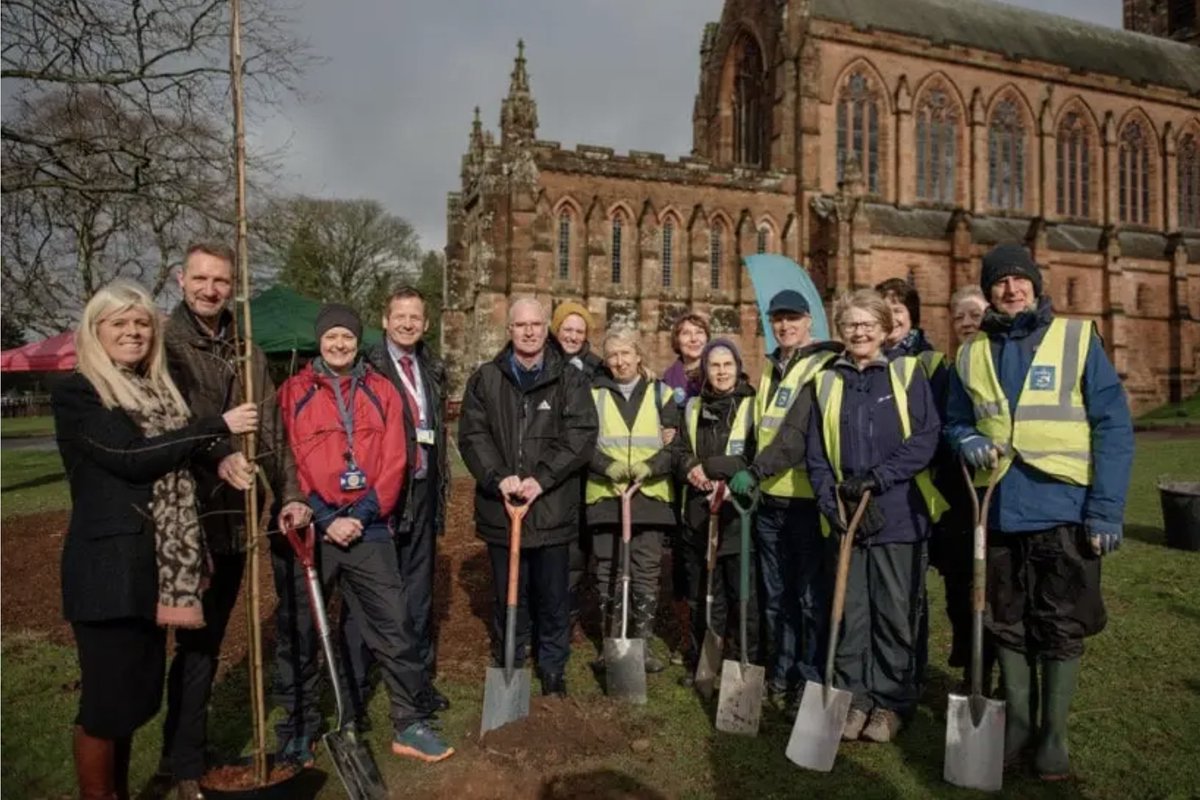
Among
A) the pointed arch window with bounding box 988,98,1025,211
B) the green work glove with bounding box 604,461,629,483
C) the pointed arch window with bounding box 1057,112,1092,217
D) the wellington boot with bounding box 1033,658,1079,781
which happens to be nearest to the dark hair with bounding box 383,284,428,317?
the green work glove with bounding box 604,461,629,483

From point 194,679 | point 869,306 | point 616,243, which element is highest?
point 616,243

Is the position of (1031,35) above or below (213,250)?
above

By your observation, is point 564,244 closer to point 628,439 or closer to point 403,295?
point 628,439

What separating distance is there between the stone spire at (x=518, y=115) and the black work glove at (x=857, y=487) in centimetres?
2741

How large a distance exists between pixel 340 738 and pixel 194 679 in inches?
29.9

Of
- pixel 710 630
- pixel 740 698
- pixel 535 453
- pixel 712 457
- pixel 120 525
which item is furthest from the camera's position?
pixel 710 630

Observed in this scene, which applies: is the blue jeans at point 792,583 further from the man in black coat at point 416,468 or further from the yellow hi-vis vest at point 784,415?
the man in black coat at point 416,468

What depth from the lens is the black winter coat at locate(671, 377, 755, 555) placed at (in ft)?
17.7

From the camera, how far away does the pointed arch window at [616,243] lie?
3109 cm

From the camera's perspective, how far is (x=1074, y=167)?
39.6 m

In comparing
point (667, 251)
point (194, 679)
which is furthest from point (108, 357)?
point (667, 251)

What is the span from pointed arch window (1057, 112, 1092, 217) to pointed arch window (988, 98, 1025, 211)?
2.32m

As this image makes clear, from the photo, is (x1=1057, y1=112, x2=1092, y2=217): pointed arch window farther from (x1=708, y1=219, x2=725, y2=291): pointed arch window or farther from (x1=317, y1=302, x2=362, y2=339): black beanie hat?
(x1=317, y1=302, x2=362, y2=339): black beanie hat

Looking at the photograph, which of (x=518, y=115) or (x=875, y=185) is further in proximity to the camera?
(x=875, y=185)
